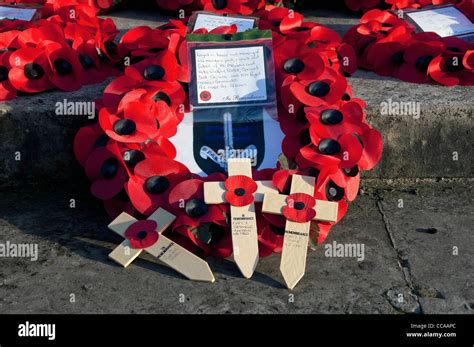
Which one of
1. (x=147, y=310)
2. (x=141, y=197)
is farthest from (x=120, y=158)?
(x=147, y=310)

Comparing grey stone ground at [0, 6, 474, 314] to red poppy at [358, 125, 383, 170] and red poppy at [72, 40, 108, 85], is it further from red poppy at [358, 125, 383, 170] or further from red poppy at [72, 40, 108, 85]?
red poppy at [358, 125, 383, 170]

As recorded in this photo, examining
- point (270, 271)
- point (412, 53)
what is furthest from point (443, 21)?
point (270, 271)

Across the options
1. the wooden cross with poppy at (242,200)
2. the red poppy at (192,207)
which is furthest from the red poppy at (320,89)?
the red poppy at (192,207)

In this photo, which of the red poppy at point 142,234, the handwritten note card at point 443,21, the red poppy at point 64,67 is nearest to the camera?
the red poppy at point 142,234

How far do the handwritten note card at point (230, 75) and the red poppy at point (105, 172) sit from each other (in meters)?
0.56

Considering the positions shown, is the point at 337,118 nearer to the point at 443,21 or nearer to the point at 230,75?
the point at 230,75

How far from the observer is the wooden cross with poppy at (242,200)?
142 inches

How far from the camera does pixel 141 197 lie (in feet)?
12.5

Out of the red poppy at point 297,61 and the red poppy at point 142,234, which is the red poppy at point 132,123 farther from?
the red poppy at point 297,61

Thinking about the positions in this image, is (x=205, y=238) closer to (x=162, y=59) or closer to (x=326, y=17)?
(x=162, y=59)

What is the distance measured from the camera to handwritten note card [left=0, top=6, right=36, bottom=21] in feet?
16.7

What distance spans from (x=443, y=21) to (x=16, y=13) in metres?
2.54

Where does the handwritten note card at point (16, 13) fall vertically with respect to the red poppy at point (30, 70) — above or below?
below

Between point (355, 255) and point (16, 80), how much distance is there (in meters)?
1.94
